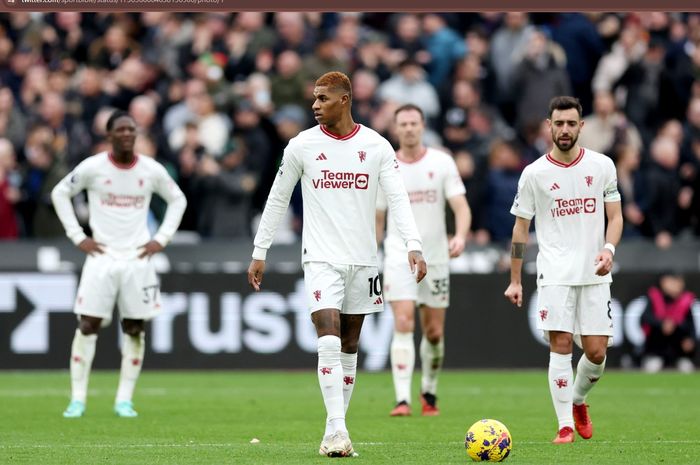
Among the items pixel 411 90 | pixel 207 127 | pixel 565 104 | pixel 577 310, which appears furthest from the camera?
pixel 411 90

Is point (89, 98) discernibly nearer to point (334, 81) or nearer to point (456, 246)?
point (456, 246)

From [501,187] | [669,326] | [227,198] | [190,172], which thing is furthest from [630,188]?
[190,172]

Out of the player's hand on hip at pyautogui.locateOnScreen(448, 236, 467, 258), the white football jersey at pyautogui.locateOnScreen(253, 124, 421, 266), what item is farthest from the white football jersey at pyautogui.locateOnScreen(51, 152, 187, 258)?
the white football jersey at pyautogui.locateOnScreen(253, 124, 421, 266)

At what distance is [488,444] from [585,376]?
6.75 ft

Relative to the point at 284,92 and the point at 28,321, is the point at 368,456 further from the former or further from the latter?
the point at 284,92

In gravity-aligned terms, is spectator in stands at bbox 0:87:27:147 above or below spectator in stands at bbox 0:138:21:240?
above

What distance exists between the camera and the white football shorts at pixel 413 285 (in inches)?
568

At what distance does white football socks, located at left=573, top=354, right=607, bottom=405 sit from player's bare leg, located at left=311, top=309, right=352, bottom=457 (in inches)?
92.6

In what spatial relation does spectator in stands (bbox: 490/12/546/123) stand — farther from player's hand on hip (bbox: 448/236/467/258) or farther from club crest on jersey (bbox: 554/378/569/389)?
club crest on jersey (bbox: 554/378/569/389)

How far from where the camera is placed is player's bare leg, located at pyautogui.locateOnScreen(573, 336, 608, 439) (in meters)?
11.6

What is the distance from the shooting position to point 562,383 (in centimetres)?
1148

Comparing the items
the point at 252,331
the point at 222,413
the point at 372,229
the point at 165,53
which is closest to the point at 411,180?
the point at 222,413

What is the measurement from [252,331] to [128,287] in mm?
5496

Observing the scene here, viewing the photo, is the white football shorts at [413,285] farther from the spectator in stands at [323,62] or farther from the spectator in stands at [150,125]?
the spectator in stands at [323,62]
